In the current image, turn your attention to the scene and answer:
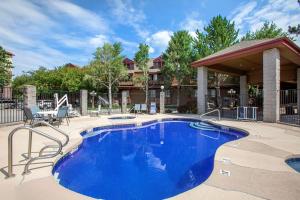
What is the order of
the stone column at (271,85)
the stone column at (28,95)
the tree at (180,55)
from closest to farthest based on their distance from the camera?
1. the stone column at (271,85)
2. the stone column at (28,95)
3. the tree at (180,55)

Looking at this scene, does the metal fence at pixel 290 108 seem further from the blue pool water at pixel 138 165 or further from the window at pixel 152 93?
the window at pixel 152 93

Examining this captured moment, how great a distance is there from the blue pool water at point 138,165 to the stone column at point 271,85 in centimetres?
289

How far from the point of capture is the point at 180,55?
2608 cm

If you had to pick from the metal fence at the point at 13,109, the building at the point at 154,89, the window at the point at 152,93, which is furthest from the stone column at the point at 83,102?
the window at the point at 152,93

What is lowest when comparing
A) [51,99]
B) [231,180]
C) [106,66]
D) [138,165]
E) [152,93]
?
[138,165]

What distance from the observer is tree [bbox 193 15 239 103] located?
24453mm

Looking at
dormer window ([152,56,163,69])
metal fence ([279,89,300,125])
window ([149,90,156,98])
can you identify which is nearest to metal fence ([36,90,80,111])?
window ([149,90,156,98])

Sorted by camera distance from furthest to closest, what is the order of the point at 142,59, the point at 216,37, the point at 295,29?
the point at 142,59
the point at 216,37
the point at 295,29

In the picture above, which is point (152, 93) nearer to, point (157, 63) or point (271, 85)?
point (157, 63)

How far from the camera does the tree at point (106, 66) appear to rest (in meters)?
27.7

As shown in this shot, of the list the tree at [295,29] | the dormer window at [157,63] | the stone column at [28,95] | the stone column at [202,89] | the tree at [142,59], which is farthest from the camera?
the dormer window at [157,63]

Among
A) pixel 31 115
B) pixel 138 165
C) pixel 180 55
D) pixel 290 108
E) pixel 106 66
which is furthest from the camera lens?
pixel 106 66

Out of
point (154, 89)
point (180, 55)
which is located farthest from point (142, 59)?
point (154, 89)

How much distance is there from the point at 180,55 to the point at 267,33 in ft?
38.4
